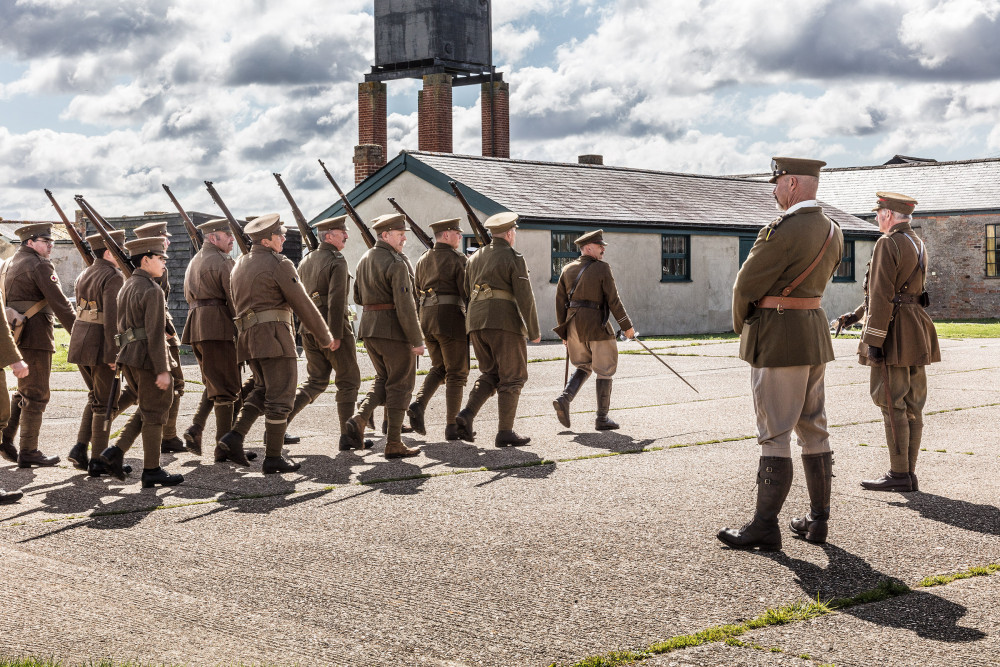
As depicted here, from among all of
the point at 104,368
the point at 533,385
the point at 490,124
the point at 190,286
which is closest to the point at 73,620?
the point at 104,368

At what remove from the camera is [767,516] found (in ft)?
19.3

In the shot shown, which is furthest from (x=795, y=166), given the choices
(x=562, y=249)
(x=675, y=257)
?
(x=675, y=257)

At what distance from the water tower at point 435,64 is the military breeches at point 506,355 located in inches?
1130

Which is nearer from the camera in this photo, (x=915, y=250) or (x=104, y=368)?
(x=915, y=250)

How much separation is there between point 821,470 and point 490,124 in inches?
1382

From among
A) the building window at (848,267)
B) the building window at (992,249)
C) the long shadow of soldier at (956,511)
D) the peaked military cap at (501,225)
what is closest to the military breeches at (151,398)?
the peaked military cap at (501,225)

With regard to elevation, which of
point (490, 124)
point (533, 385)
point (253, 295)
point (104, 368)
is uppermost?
point (490, 124)

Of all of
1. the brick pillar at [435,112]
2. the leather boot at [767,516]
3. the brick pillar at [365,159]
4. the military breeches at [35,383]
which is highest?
the brick pillar at [435,112]

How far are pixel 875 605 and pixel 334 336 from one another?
232 inches

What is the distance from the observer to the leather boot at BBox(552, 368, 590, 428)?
10.4 m

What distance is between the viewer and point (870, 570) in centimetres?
547

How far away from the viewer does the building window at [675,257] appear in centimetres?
2806

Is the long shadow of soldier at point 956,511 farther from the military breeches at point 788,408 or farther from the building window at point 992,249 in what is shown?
the building window at point 992,249

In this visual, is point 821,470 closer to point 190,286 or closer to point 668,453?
point 668,453
